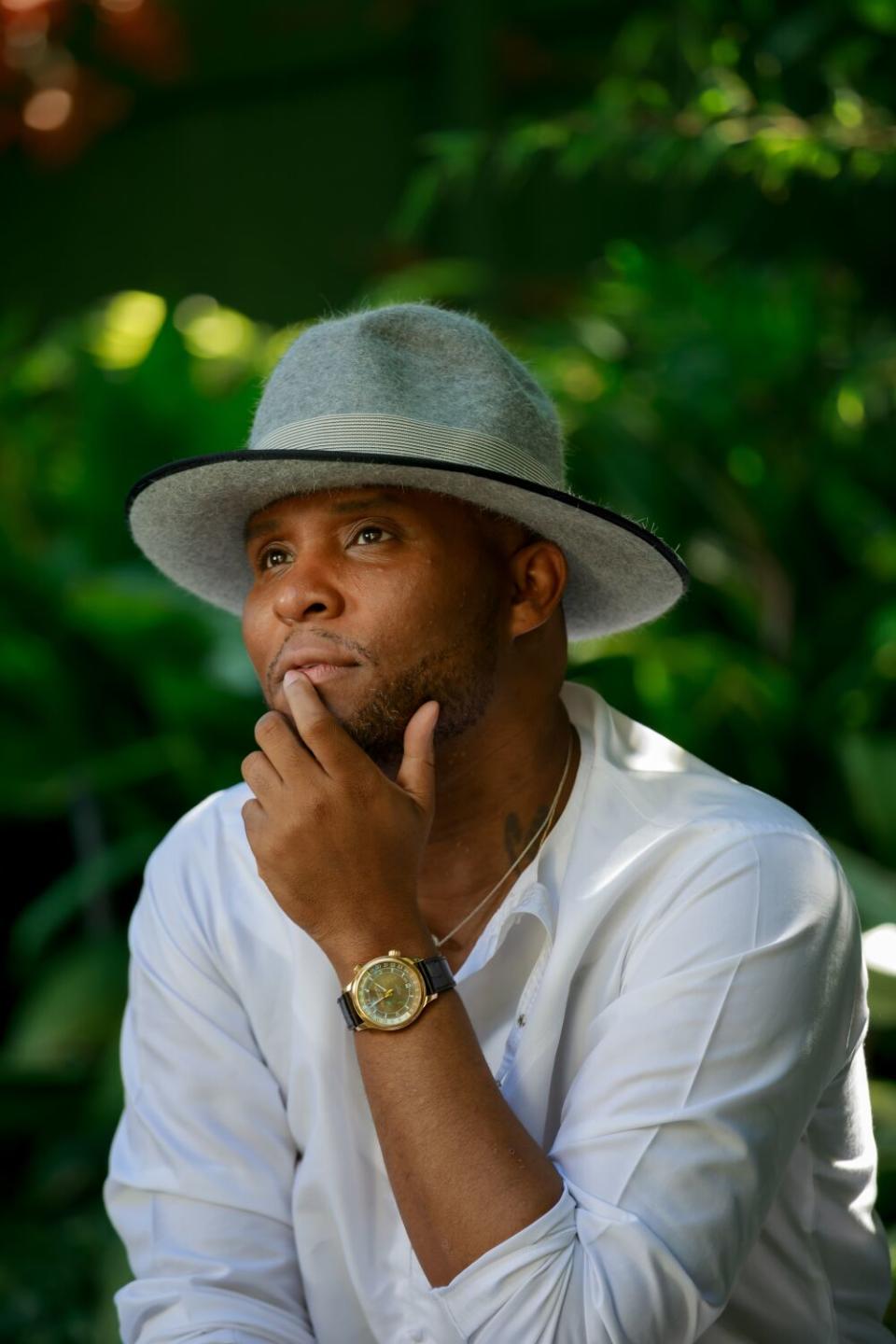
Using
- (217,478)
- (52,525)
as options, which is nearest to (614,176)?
(52,525)

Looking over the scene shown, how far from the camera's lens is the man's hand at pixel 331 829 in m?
1.76

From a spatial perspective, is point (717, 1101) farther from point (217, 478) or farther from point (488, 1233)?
point (217, 478)

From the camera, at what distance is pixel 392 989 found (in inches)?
67.7

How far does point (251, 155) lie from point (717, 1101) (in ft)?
18.9

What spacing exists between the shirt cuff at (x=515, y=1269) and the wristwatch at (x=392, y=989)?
27 centimetres

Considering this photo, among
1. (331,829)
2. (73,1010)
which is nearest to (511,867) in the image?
(331,829)

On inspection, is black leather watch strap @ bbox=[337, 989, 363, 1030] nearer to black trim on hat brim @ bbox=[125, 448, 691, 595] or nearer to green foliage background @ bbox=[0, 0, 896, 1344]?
black trim on hat brim @ bbox=[125, 448, 691, 595]

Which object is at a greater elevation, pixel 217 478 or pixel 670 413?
pixel 217 478

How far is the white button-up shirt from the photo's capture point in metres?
1.65

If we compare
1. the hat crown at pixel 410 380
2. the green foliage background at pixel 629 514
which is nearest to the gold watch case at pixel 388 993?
the hat crown at pixel 410 380

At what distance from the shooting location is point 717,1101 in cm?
168

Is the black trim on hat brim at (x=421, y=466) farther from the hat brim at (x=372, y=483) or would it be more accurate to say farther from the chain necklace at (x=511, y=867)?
the chain necklace at (x=511, y=867)

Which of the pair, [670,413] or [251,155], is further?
[251,155]

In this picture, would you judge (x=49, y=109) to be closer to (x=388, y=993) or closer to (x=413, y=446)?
(x=413, y=446)
